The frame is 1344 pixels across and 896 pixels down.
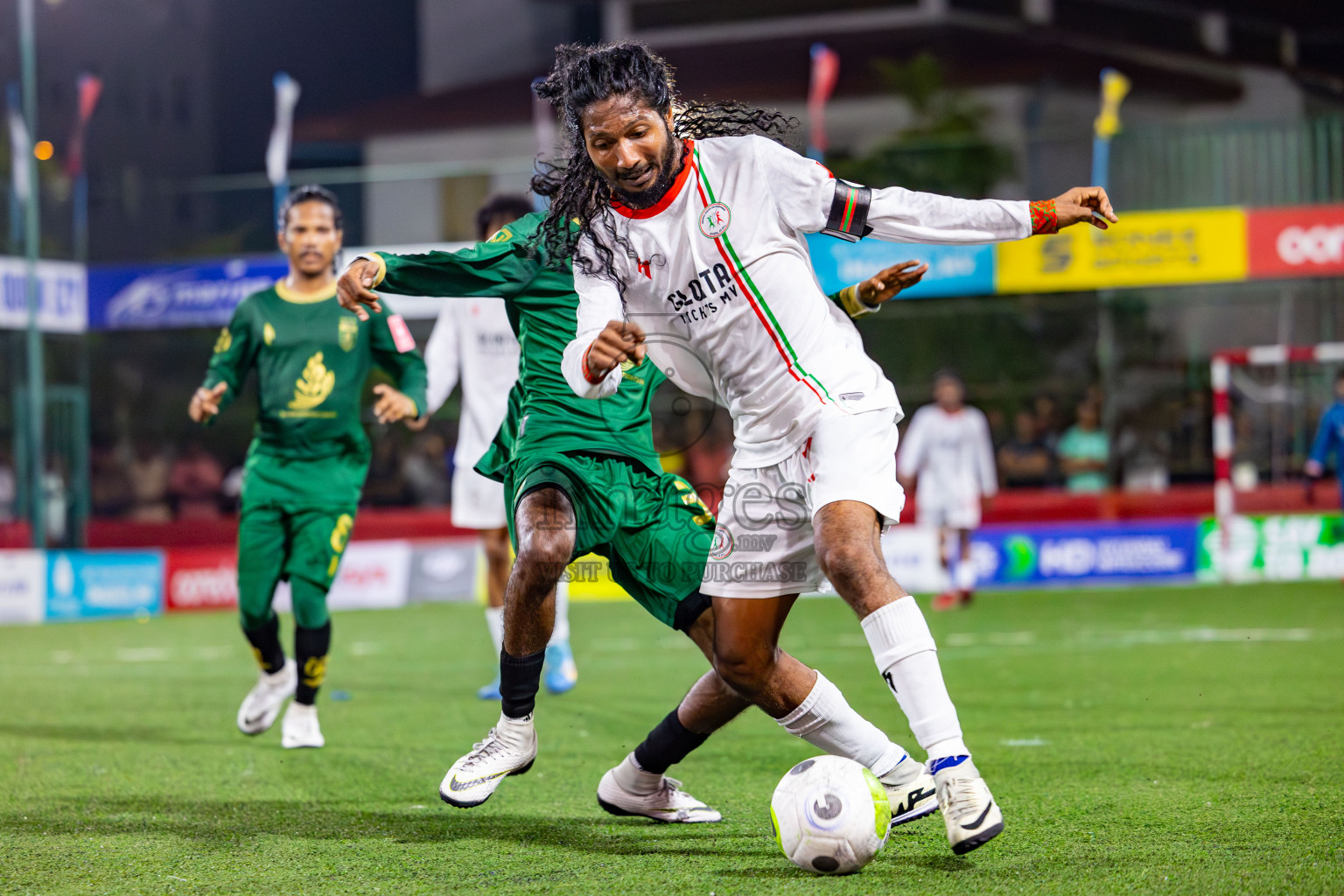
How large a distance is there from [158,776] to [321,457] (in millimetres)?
1502

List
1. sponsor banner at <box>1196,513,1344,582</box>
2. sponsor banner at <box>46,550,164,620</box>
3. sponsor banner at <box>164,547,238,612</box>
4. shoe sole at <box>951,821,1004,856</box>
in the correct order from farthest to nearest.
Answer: sponsor banner at <box>164,547,238,612</box> → sponsor banner at <box>46,550,164,620</box> → sponsor banner at <box>1196,513,1344,582</box> → shoe sole at <box>951,821,1004,856</box>

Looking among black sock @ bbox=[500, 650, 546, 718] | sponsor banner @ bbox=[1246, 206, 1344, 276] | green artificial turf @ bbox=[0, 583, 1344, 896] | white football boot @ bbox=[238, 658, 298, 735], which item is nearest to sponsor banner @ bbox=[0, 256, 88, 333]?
green artificial turf @ bbox=[0, 583, 1344, 896]

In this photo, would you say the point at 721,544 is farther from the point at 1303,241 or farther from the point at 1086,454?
the point at 1303,241

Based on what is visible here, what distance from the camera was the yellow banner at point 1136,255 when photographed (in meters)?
17.0

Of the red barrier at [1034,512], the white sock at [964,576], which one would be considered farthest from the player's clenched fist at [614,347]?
the red barrier at [1034,512]

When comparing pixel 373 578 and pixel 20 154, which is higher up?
pixel 20 154

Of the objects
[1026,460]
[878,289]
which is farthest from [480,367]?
[1026,460]

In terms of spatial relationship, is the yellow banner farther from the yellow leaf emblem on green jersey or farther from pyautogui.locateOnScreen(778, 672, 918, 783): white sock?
pyautogui.locateOnScreen(778, 672, 918, 783): white sock

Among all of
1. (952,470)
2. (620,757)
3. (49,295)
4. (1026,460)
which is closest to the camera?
(620,757)

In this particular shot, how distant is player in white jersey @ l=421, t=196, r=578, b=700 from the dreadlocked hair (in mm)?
3443

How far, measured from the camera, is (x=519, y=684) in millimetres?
4422

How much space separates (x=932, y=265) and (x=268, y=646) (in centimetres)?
1275

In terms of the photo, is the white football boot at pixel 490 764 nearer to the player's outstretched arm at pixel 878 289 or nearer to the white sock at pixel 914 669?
the white sock at pixel 914 669

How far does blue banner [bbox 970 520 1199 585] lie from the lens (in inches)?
620
